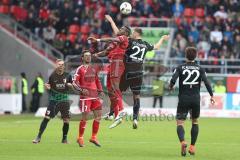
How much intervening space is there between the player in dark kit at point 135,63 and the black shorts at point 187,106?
3.35 meters

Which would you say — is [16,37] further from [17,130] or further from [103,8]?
[17,130]

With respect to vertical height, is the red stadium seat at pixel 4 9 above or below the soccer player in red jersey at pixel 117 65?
above

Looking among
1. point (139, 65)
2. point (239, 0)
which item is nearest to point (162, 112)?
point (239, 0)

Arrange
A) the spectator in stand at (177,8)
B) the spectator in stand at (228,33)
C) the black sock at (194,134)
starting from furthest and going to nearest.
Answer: the spectator in stand at (177,8) < the spectator in stand at (228,33) < the black sock at (194,134)

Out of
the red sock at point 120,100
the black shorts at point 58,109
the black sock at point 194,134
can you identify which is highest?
the red sock at point 120,100

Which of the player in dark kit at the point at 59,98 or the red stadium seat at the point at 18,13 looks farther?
the red stadium seat at the point at 18,13

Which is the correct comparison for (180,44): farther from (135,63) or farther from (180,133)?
(180,133)

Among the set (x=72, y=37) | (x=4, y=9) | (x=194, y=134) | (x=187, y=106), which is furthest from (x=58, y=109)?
(x=4, y=9)

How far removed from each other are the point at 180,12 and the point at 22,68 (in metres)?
9.57

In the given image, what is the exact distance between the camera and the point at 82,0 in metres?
48.5

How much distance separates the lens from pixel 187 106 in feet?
66.2

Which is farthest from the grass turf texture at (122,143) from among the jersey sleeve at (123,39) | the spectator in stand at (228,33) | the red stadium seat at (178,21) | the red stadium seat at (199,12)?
the red stadium seat at (199,12)

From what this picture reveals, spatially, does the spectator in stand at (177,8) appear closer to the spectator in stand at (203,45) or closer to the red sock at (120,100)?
the spectator in stand at (203,45)

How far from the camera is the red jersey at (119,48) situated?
895 inches
